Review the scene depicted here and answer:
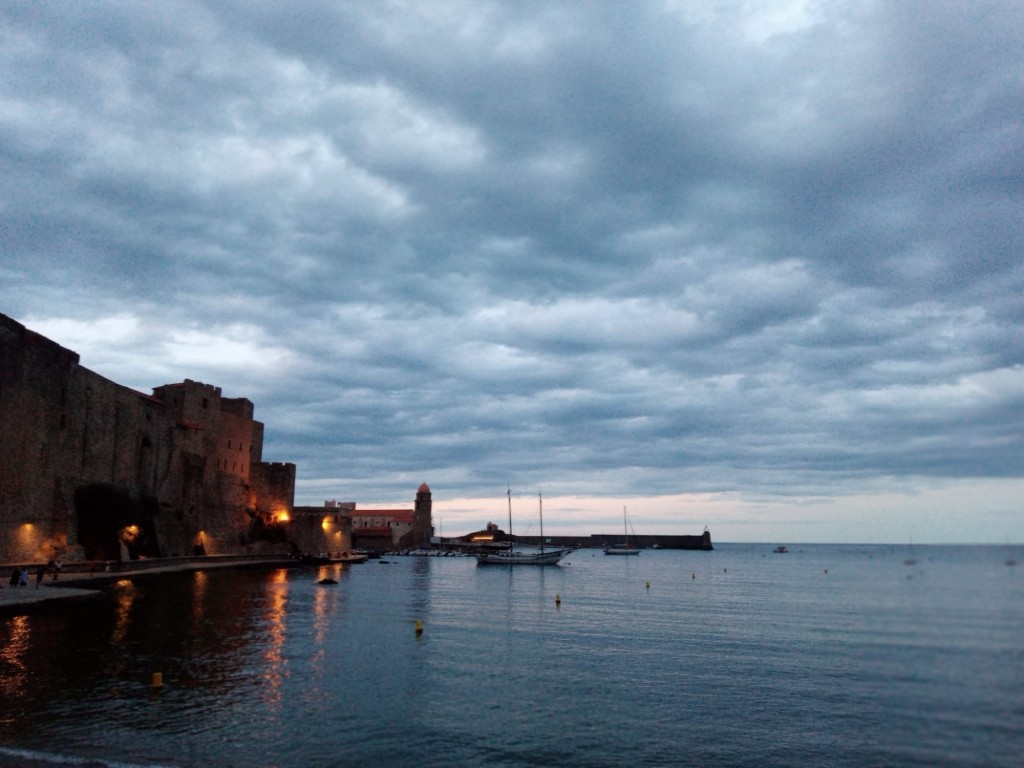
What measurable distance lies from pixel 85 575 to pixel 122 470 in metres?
15.1

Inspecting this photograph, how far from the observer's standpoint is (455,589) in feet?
221

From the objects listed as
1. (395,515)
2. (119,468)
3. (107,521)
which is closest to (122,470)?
(119,468)

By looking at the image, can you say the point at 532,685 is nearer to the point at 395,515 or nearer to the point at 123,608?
the point at 123,608

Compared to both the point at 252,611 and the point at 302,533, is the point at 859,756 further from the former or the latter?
the point at 302,533

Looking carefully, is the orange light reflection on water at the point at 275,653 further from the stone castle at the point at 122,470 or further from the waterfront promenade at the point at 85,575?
the stone castle at the point at 122,470

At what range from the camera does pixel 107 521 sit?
62406 mm

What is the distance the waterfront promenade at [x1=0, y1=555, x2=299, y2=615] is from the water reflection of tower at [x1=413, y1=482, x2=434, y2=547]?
87.6 m

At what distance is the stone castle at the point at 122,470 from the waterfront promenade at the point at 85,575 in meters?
1.70

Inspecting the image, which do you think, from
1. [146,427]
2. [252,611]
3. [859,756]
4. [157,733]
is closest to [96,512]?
[146,427]

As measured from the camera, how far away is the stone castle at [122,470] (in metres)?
50.3

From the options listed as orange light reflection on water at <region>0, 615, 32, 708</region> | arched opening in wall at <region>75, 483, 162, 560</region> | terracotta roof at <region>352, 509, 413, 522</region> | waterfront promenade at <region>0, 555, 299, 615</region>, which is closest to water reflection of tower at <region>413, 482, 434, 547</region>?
terracotta roof at <region>352, 509, 413, 522</region>

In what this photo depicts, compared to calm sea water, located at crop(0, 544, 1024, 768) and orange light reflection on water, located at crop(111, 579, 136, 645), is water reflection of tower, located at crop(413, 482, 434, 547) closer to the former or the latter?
orange light reflection on water, located at crop(111, 579, 136, 645)

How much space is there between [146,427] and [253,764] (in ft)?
228

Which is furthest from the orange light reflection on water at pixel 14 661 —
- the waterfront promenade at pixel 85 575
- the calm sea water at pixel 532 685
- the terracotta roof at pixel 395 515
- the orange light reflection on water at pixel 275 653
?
the terracotta roof at pixel 395 515
